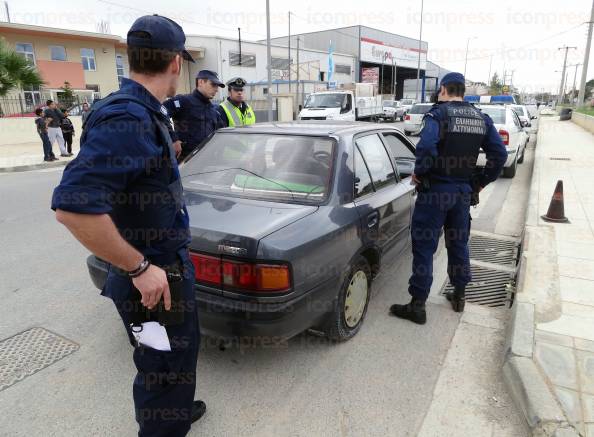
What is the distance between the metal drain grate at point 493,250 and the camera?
16.0ft

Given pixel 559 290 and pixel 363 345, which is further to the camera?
pixel 559 290

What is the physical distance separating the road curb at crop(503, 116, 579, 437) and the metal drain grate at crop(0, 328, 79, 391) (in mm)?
2989

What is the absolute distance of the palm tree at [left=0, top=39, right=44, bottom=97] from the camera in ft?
53.4

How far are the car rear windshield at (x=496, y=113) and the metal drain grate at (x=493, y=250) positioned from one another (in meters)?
5.33

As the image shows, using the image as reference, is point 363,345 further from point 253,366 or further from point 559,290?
point 559,290

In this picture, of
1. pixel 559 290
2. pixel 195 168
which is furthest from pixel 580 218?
pixel 195 168

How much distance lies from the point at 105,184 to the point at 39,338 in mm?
2438

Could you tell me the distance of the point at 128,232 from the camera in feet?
5.20

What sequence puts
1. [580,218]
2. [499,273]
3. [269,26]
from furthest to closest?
[269,26]
[580,218]
[499,273]

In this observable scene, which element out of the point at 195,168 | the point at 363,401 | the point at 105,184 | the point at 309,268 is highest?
the point at 105,184

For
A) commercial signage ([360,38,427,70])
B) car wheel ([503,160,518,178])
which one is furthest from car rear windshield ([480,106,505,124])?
commercial signage ([360,38,427,70])

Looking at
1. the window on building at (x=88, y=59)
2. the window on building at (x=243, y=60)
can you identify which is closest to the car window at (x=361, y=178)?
the window on building at (x=88, y=59)

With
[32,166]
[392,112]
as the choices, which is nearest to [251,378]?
[32,166]

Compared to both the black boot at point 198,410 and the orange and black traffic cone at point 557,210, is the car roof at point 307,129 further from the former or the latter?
the orange and black traffic cone at point 557,210
